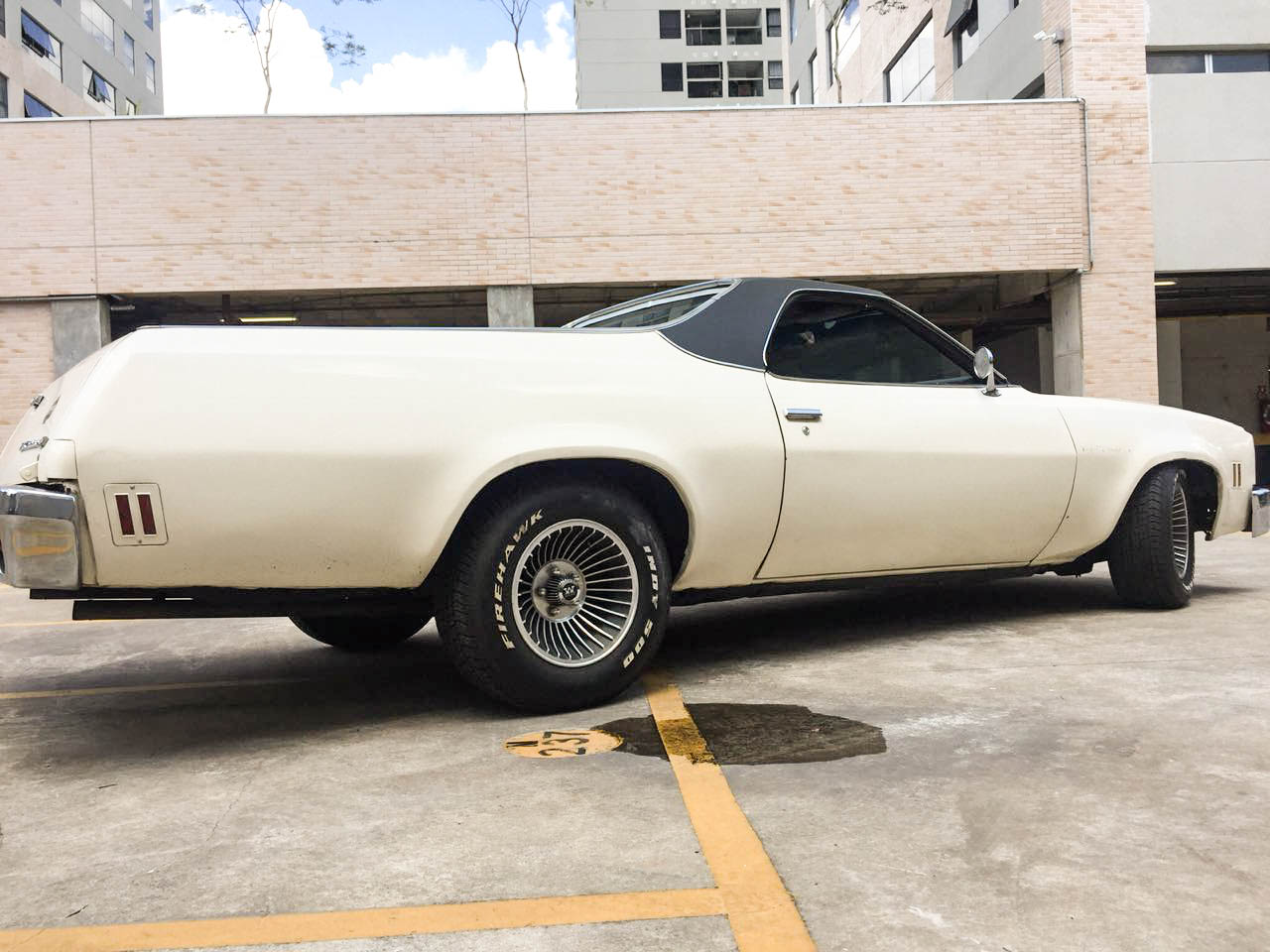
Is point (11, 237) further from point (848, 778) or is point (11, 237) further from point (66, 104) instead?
point (66, 104)

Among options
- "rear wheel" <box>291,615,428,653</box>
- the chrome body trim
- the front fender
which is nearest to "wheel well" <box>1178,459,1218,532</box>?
the front fender

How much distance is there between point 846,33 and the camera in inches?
1259

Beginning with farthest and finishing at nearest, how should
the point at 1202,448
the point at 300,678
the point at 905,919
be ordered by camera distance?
the point at 1202,448 → the point at 300,678 → the point at 905,919

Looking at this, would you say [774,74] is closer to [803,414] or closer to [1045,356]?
[1045,356]

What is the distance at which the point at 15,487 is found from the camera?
3.23 meters

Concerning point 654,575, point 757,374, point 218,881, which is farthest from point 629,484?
point 218,881

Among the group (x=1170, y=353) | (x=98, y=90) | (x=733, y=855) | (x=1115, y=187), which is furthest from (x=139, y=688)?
(x=98, y=90)

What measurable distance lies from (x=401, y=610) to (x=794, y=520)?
1.47 meters

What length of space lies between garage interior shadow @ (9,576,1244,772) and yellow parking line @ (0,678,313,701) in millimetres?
56

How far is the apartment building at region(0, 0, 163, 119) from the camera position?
3728 cm

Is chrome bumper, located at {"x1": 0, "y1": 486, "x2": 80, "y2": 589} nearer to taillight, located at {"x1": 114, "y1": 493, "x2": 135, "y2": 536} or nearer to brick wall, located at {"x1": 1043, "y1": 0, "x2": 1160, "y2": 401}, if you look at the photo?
taillight, located at {"x1": 114, "y1": 493, "x2": 135, "y2": 536}

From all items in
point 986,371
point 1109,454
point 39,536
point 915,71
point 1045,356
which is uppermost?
point 915,71

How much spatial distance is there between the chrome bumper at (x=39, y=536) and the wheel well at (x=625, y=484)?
1.11 m

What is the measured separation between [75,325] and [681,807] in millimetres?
17171
